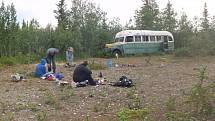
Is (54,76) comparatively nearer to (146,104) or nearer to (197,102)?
(146,104)

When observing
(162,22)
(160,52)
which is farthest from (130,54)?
(162,22)

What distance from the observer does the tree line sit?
99.0ft

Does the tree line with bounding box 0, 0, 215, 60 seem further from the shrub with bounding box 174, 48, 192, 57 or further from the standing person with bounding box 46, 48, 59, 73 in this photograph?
the standing person with bounding box 46, 48, 59, 73

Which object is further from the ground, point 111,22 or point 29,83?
point 111,22

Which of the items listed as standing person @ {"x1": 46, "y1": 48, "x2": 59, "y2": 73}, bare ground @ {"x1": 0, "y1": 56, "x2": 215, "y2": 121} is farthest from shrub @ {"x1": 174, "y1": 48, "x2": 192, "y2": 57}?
bare ground @ {"x1": 0, "y1": 56, "x2": 215, "y2": 121}

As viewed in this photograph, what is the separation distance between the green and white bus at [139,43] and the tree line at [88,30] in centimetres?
150

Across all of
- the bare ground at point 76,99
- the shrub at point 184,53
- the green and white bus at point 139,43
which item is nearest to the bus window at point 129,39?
the green and white bus at point 139,43

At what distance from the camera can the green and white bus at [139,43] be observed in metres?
37.2

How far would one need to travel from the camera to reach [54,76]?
59.4 feet

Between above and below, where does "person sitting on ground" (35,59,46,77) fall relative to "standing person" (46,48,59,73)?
below

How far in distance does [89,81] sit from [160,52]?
24.0m

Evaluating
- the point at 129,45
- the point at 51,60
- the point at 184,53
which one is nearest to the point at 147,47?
the point at 129,45

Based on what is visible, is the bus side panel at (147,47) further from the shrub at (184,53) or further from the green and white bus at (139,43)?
the shrub at (184,53)

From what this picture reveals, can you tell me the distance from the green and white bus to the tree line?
4.91 feet
